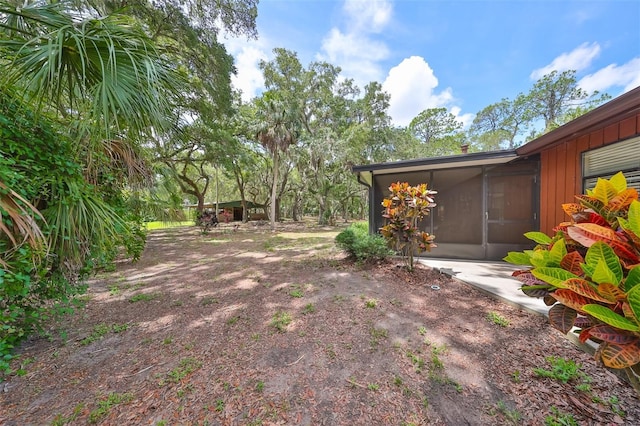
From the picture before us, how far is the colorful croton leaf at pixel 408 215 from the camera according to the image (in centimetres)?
392

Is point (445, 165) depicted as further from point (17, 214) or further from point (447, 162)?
point (17, 214)

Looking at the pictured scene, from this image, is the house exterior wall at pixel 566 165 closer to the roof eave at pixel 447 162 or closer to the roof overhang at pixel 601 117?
the roof overhang at pixel 601 117

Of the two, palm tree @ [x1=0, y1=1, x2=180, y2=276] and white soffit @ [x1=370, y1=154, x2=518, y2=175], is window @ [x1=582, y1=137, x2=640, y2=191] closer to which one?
white soffit @ [x1=370, y1=154, x2=518, y2=175]

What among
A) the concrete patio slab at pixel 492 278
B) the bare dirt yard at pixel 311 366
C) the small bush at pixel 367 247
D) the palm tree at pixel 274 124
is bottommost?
the bare dirt yard at pixel 311 366

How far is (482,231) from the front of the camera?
5.38m

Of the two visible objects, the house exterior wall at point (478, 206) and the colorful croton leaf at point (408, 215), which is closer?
the colorful croton leaf at point (408, 215)

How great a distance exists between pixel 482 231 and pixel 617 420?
181 inches

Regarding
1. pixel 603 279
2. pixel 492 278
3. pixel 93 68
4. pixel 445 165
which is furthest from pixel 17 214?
pixel 445 165

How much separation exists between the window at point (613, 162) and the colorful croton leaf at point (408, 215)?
227 centimetres

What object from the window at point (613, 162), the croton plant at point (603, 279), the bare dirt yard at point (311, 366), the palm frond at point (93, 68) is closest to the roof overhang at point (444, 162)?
the window at point (613, 162)

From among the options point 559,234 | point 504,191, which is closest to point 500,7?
point 504,191

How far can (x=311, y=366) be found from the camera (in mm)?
1993

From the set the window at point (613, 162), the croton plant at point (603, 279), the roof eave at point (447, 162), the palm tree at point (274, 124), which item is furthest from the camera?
the palm tree at point (274, 124)

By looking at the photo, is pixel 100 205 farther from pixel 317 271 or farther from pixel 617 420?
pixel 617 420
